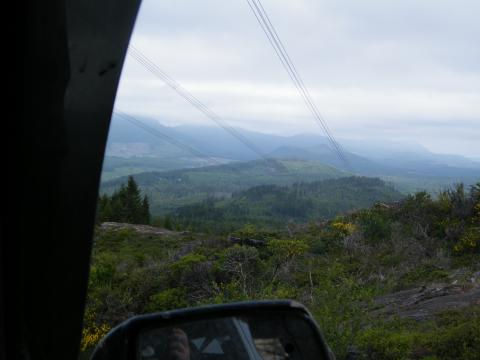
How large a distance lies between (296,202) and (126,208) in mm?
62668

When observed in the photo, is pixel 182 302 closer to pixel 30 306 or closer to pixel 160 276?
pixel 160 276

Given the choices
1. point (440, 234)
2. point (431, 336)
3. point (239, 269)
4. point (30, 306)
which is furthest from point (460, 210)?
point (30, 306)

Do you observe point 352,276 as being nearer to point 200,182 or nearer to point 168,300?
point 168,300

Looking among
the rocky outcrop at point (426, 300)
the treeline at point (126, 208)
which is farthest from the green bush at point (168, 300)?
the treeline at point (126, 208)

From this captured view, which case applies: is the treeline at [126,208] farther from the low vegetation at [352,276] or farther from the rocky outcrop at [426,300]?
the rocky outcrop at [426,300]

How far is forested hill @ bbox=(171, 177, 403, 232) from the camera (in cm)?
8006

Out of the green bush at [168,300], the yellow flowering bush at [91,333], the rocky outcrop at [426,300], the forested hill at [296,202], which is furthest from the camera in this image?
the forested hill at [296,202]

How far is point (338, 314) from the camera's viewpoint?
225 inches

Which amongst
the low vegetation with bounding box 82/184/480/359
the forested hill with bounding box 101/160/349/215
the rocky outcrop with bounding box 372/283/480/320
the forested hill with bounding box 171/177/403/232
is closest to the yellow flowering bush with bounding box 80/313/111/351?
the low vegetation with bounding box 82/184/480/359

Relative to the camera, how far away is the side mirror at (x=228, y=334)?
164 cm

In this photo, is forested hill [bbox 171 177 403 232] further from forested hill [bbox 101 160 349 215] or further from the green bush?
the green bush

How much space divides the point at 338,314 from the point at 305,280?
3872mm

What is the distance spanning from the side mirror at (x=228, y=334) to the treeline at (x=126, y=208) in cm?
3060

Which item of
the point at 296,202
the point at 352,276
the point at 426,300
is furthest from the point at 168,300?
the point at 296,202
